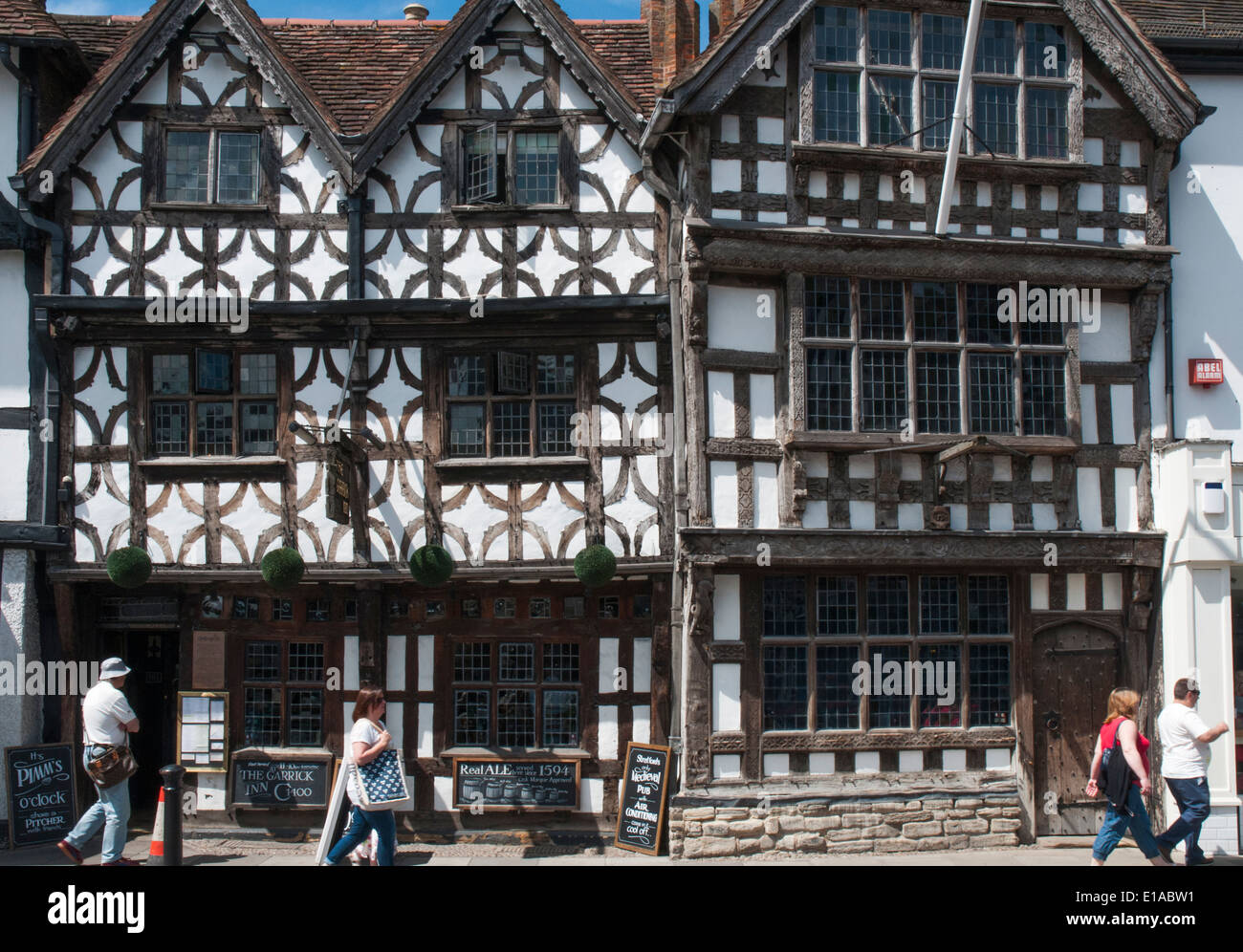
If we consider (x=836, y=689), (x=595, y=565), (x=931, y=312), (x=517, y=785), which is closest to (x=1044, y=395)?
(x=931, y=312)

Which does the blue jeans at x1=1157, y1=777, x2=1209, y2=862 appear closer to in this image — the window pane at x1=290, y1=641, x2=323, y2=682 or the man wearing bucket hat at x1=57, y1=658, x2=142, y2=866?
the window pane at x1=290, y1=641, x2=323, y2=682

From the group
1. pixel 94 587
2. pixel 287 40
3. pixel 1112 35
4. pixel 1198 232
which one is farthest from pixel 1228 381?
pixel 94 587

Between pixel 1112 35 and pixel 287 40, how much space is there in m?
9.40

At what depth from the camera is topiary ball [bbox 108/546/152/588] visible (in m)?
10.9

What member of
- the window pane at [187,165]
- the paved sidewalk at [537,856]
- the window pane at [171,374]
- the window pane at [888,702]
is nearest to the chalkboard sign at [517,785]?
the paved sidewalk at [537,856]

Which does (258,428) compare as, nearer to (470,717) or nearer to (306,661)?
(306,661)

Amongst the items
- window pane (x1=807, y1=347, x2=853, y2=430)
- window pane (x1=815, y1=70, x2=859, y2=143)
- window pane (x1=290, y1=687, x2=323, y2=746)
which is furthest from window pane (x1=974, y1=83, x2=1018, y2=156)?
window pane (x1=290, y1=687, x2=323, y2=746)

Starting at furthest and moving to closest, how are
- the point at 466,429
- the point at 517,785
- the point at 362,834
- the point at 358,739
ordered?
1. the point at 466,429
2. the point at 517,785
3. the point at 362,834
4. the point at 358,739

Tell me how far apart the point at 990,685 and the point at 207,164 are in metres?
10.0

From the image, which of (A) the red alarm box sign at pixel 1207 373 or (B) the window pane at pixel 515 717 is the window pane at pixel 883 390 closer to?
(A) the red alarm box sign at pixel 1207 373

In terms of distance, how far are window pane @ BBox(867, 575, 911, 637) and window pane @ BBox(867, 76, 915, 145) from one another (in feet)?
14.8

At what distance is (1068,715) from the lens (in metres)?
11.2

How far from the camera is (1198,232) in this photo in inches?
460

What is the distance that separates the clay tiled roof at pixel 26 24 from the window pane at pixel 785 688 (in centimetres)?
997
